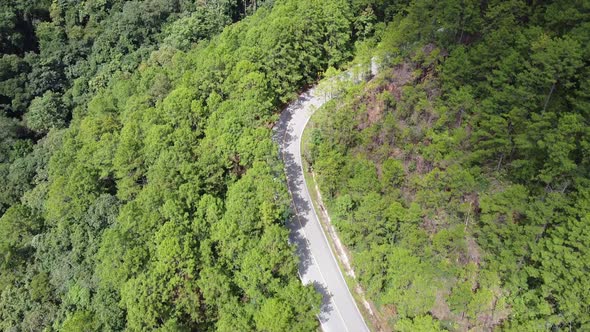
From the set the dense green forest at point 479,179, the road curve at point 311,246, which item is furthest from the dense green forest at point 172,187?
the dense green forest at point 479,179

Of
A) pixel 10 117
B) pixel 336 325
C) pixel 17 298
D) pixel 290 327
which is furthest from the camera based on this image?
pixel 10 117

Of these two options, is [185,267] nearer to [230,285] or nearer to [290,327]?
[230,285]

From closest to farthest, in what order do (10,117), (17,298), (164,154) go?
(164,154), (17,298), (10,117)

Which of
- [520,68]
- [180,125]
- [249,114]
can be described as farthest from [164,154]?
[520,68]

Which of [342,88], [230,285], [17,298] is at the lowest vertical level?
[17,298]

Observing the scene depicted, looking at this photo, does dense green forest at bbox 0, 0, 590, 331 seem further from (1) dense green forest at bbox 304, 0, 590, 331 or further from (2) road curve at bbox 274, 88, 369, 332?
(2) road curve at bbox 274, 88, 369, 332

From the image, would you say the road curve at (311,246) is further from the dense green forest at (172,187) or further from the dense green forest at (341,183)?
the dense green forest at (172,187)

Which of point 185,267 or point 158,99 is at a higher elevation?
point 158,99
